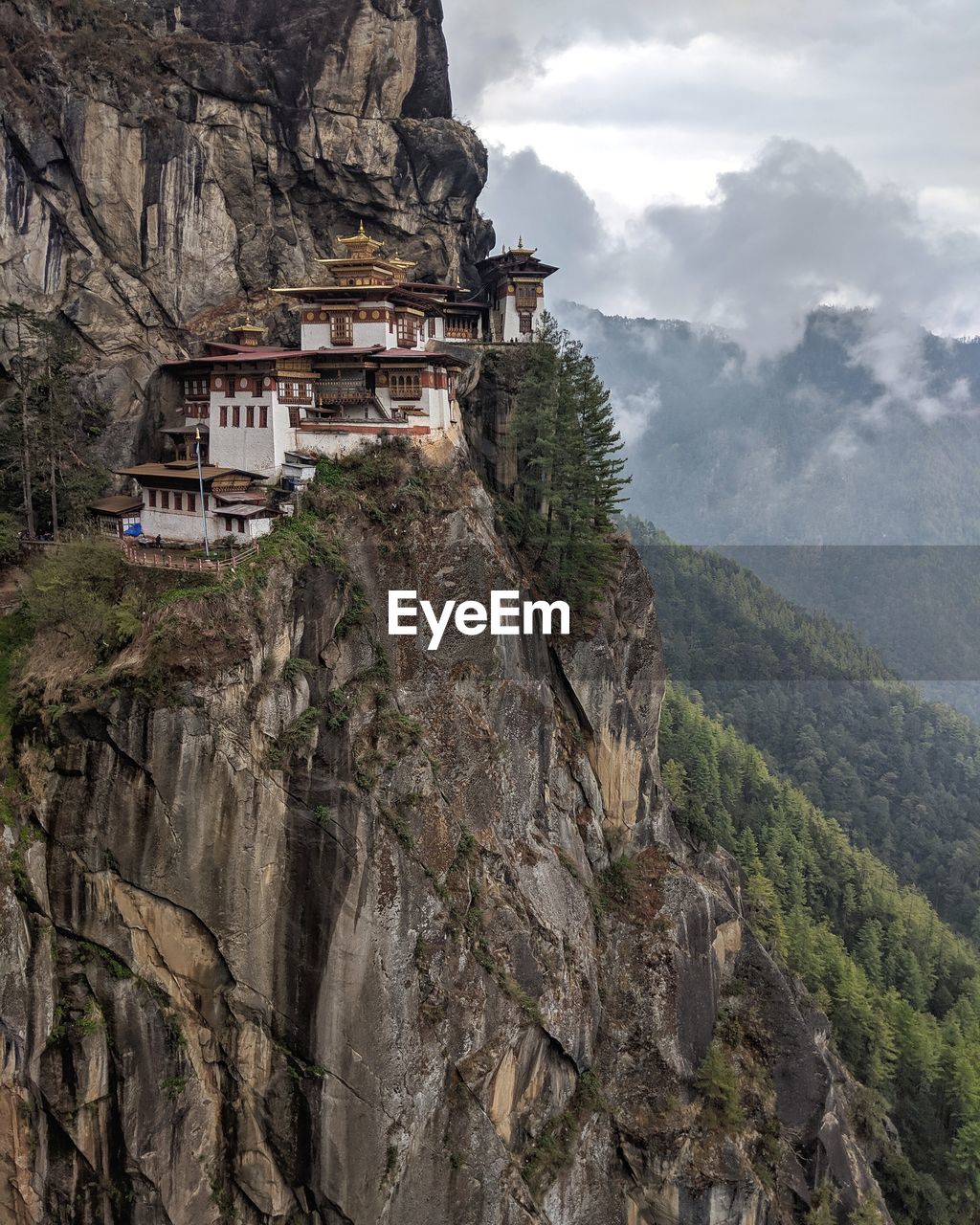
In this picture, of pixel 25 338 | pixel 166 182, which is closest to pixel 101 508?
pixel 25 338

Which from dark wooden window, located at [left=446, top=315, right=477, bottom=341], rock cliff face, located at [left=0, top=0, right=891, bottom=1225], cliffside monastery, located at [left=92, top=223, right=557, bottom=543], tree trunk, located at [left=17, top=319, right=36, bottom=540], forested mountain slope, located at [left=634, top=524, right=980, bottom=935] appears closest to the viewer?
rock cliff face, located at [left=0, top=0, right=891, bottom=1225]

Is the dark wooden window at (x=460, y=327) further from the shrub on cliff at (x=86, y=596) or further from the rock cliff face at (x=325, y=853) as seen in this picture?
the shrub on cliff at (x=86, y=596)

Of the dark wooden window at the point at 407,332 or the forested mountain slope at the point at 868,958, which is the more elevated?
the dark wooden window at the point at 407,332

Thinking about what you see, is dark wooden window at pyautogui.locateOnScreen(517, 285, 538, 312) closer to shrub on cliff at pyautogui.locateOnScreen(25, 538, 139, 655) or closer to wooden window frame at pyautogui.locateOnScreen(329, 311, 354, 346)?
wooden window frame at pyautogui.locateOnScreen(329, 311, 354, 346)

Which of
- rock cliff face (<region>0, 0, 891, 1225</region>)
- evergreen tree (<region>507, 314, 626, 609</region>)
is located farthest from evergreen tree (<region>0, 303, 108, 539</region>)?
evergreen tree (<region>507, 314, 626, 609</region>)

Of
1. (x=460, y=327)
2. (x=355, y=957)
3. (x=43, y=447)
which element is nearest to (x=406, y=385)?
(x=460, y=327)

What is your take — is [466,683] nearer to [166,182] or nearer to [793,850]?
[166,182]

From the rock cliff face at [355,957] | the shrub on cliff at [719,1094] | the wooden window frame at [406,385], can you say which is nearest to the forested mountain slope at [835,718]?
the shrub on cliff at [719,1094]
